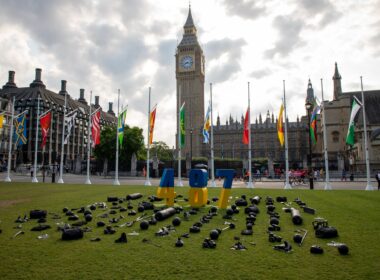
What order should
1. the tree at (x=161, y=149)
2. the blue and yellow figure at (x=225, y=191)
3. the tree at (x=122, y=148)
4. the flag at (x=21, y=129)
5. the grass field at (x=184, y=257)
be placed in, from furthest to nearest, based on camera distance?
the tree at (x=161, y=149) < the tree at (x=122, y=148) < the flag at (x=21, y=129) < the blue and yellow figure at (x=225, y=191) < the grass field at (x=184, y=257)

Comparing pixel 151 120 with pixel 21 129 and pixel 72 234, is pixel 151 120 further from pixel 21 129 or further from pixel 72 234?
pixel 72 234

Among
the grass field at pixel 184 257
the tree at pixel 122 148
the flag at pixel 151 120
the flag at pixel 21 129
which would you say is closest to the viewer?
the grass field at pixel 184 257

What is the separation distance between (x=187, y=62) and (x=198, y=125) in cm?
2357

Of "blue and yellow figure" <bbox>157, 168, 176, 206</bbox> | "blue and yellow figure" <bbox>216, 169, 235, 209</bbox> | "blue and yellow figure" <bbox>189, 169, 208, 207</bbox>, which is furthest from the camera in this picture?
"blue and yellow figure" <bbox>157, 168, 176, 206</bbox>

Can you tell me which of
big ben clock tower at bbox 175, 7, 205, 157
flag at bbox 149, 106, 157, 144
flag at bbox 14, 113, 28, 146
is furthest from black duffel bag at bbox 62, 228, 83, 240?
big ben clock tower at bbox 175, 7, 205, 157

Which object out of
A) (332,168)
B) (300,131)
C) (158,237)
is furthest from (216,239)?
(300,131)

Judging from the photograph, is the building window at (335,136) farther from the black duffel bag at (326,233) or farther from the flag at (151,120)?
the black duffel bag at (326,233)

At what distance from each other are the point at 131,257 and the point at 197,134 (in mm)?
107886

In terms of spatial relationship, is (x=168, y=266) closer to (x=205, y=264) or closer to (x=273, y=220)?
(x=205, y=264)

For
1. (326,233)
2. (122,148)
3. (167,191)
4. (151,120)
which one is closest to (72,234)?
(167,191)

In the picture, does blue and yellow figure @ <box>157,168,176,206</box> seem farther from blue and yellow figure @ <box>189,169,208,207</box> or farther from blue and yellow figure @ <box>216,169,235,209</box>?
blue and yellow figure @ <box>216,169,235,209</box>

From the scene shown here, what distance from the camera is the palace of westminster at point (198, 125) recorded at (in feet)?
234

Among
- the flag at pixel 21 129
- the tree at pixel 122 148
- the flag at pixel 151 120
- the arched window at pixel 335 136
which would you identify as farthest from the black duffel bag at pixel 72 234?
the arched window at pixel 335 136

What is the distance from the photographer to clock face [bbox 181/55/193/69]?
110 metres
